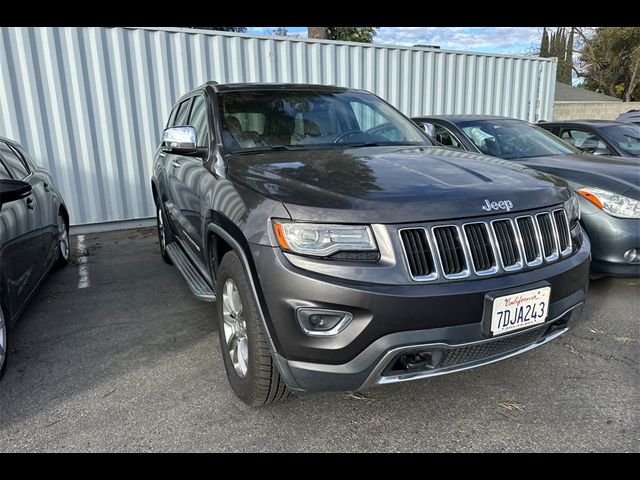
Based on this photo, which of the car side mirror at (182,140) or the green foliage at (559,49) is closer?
Answer: the car side mirror at (182,140)

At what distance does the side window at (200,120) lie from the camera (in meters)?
3.40

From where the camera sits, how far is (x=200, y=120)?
371 cm

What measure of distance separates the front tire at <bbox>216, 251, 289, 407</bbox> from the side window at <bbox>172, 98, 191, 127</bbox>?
231cm

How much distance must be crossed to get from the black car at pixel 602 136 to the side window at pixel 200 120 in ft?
16.0

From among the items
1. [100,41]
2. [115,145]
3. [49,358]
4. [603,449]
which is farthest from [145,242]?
[603,449]

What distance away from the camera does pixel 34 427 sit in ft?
8.21

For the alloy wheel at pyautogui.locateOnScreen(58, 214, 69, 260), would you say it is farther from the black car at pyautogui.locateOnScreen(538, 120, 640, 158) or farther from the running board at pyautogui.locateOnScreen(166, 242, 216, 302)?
the black car at pyautogui.locateOnScreen(538, 120, 640, 158)

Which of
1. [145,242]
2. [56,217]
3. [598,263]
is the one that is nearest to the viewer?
[598,263]

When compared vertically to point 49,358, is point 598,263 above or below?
above

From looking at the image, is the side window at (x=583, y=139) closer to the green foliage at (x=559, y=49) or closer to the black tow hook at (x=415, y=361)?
the black tow hook at (x=415, y=361)

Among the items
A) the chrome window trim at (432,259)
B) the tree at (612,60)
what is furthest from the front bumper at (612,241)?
the tree at (612,60)
